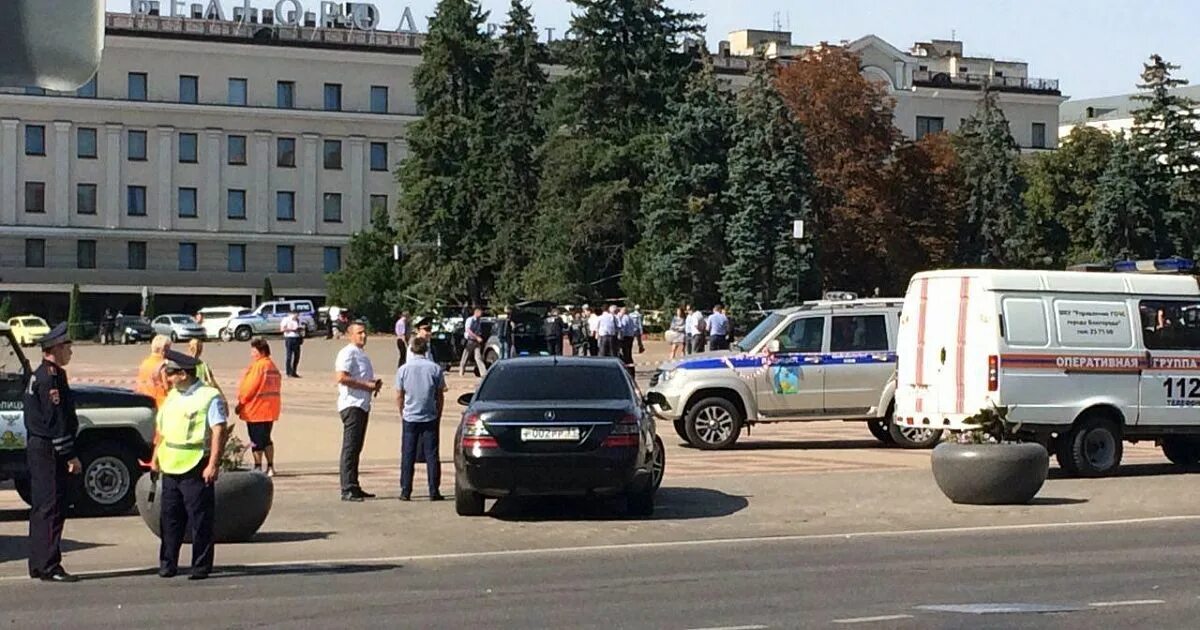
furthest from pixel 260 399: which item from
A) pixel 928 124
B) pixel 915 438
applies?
pixel 928 124

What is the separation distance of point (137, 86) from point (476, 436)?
8305 cm

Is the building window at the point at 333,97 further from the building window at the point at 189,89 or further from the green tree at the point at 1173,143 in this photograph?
the green tree at the point at 1173,143

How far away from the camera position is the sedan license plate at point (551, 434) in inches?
642

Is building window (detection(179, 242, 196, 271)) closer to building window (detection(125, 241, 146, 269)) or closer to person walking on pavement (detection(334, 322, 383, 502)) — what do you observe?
building window (detection(125, 241, 146, 269))

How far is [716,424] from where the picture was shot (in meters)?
25.1

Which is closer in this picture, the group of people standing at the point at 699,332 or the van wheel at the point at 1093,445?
the van wheel at the point at 1093,445

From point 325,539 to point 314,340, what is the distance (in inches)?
2297

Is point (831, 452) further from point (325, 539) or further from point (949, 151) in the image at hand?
point (949, 151)

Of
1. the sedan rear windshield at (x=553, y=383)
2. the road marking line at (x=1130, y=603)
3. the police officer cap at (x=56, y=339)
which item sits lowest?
the road marking line at (x=1130, y=603)

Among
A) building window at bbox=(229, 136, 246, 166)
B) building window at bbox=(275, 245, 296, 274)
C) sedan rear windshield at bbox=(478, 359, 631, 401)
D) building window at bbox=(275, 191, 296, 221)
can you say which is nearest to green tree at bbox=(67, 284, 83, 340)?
building window at bbox=(229, 136, 246, 166)

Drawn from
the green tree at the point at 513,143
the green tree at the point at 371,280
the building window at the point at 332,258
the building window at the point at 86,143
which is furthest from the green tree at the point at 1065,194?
the building window at the point at 86,143

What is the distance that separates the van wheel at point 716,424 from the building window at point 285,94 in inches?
3014

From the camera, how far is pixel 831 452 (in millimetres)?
24922

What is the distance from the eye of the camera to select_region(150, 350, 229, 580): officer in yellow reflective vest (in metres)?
12.7
